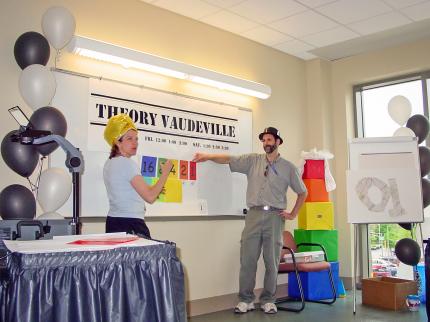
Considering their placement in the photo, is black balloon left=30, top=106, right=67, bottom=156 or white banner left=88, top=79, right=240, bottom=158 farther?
white banner left=88, top=79, right=240, bottom=158

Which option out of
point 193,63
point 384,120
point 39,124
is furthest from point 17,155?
point 384,120

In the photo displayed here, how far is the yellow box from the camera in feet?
16.3

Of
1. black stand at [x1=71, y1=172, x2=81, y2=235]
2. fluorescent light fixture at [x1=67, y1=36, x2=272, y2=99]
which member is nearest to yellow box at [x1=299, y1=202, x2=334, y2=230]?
fluorescent light fixture at [x1=67, y1=36, x2=272, y2=99]

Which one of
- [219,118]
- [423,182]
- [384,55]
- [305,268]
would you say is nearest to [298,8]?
[219,118]

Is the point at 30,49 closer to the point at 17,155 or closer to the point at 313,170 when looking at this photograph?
the point at 17,155

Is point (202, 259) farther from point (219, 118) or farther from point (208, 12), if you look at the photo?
point (208, 12)

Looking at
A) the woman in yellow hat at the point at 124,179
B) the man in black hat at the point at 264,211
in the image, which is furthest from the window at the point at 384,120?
the woman in yellow hat at the point at 124,179

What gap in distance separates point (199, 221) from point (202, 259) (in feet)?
1.21

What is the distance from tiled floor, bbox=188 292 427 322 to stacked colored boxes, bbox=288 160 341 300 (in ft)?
1.81

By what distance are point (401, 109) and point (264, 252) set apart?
7.38 feet

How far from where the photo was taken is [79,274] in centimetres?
109

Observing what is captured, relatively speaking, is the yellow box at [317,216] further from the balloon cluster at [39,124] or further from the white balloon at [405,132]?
the balloon cluster at [39,124]

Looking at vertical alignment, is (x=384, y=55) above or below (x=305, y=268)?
above

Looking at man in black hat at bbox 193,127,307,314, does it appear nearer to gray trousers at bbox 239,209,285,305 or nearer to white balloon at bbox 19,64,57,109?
gray trousers at bbox 239,209,285,305
